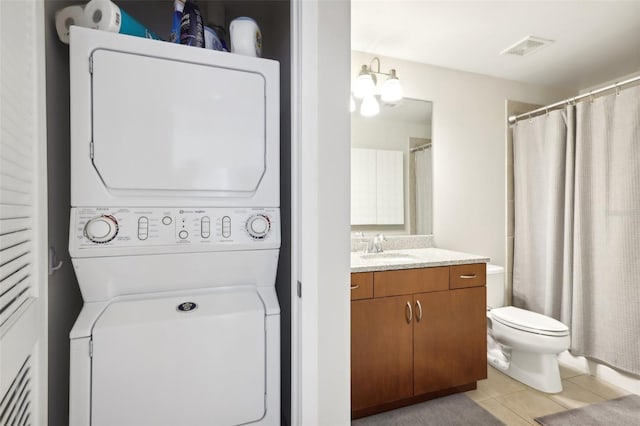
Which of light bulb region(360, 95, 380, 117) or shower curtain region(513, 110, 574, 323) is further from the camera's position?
shower curtain region(513, 110, 574, 323)

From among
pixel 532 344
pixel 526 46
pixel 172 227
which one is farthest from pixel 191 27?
pixel 532 344

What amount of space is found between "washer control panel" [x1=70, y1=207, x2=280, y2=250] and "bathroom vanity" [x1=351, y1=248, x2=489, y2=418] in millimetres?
797

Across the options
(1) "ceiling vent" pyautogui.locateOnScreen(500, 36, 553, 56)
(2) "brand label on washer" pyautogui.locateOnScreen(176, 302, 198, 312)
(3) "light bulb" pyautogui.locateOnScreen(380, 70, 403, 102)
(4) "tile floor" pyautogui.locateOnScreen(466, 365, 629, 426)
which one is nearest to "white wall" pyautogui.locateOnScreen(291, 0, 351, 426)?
(2) "brand label on washer" pyautogui.locateOnScreen(176, 302, 198, 312)

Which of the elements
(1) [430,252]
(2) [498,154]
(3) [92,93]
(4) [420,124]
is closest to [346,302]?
(3) [92,93]

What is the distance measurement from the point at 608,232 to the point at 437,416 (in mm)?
1750

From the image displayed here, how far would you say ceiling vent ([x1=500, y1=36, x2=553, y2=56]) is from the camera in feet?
7.10

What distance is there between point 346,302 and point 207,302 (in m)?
0.47

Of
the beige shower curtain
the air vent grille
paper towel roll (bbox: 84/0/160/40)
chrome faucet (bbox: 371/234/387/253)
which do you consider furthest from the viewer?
chrome faucet (bbox: 371/234/387/253)

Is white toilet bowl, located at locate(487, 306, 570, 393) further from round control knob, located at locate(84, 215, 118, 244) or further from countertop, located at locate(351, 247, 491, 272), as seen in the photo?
round control knob, located at locate(84, 215, 118, 244)

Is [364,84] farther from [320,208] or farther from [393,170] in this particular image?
[320,208]

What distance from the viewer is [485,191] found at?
2.76 metres

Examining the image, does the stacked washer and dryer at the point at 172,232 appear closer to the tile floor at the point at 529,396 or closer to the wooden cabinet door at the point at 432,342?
the wooden cabinet door at the point at 432,342

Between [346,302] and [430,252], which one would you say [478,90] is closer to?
[430,252]

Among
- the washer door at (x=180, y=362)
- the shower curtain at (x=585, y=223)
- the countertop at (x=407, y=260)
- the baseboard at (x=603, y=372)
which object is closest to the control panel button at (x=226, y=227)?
the washer door at (x=180, y=362)
